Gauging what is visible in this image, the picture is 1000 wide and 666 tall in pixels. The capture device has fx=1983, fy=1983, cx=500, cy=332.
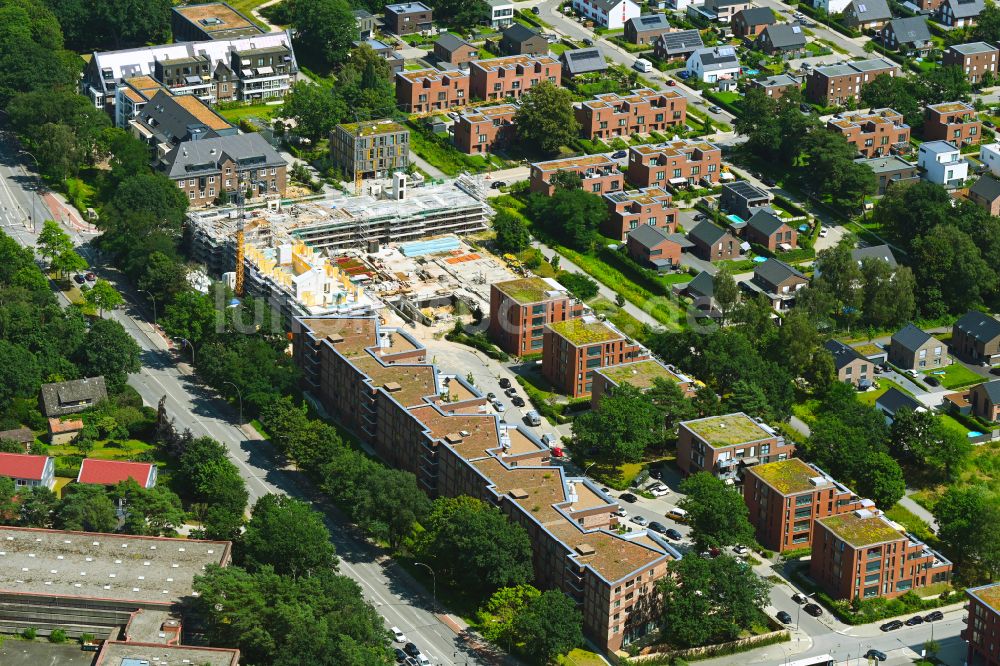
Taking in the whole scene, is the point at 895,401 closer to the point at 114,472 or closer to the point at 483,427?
the point at 483,427

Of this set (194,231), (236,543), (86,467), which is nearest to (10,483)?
(86,467)

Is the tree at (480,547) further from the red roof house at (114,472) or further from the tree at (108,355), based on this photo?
the tree at (108,355)

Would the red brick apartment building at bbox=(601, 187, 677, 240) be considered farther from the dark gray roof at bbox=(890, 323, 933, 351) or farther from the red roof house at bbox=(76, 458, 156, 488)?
the red roof house at bbox=(76, 458, 156, 488)

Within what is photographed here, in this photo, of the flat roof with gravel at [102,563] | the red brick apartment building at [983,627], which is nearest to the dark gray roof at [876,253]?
the red brick apartment building at [983,627]

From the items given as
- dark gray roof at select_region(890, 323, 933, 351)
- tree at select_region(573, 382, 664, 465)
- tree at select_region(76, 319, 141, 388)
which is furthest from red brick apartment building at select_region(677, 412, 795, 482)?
tree at select_region(76, 319, 141, 388)

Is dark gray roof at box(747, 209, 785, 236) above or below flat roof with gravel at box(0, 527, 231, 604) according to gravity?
below

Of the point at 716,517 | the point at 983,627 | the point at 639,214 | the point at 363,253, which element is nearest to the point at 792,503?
the point at 716,517
